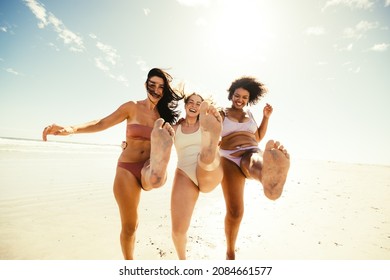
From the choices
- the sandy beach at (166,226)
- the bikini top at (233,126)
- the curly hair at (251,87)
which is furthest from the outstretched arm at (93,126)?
the sandy beach at (166,226)

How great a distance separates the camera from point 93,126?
2807 millimetres

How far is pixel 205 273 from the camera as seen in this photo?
110 inches

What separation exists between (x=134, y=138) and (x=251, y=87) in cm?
210

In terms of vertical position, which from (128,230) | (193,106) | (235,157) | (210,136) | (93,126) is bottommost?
(128,230)

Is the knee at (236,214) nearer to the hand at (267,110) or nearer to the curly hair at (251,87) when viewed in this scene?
the hand at (267,110)

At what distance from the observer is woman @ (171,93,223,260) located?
2.46m

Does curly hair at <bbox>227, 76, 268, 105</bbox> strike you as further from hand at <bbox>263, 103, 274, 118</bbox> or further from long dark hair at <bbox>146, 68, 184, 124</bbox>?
long dark hair at <bbox>146, 68, 184, 124</bbox>

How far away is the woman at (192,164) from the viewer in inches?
96.9

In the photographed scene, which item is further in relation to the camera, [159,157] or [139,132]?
[139,132]

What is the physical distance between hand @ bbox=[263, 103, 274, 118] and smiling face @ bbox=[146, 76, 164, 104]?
163 cm

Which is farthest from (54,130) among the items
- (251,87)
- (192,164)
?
(251,87)

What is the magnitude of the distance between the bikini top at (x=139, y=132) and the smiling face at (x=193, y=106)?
56 cm

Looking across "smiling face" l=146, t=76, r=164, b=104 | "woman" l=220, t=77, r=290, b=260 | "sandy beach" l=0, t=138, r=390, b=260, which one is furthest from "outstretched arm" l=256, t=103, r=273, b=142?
"sandy beach" l=0, t=138, r=390, b=260

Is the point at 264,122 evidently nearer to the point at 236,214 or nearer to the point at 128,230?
the point at 236,214
